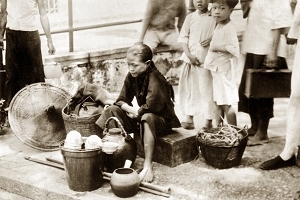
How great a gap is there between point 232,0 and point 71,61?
3.38m

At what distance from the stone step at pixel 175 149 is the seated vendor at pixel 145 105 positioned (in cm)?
12

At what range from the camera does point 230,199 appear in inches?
175

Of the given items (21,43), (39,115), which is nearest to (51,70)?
(21,43)

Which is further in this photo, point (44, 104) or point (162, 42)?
point (162, 42)

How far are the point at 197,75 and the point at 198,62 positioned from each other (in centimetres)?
20

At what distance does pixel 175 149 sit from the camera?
5.24m

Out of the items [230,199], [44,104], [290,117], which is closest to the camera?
[230,199]

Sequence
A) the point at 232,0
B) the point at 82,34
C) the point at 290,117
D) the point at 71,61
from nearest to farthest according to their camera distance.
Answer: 1. the point at 290,117
2. the point at 232,0
3. the point at 71,61
4. the point at 82,34

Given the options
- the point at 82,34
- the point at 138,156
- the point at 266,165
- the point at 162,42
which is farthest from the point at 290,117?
the point at 82,34

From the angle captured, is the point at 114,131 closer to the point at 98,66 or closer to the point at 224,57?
the point at 224,57

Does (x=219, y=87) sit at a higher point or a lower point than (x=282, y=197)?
higher

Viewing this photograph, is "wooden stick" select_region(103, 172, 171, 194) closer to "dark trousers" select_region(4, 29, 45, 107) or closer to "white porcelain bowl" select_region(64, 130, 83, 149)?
"white porcelain bowl" select_region(64, 130, 83, 149)

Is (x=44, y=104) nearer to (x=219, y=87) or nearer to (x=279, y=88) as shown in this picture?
(x=219, y=87)

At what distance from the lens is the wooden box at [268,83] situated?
216 inches
